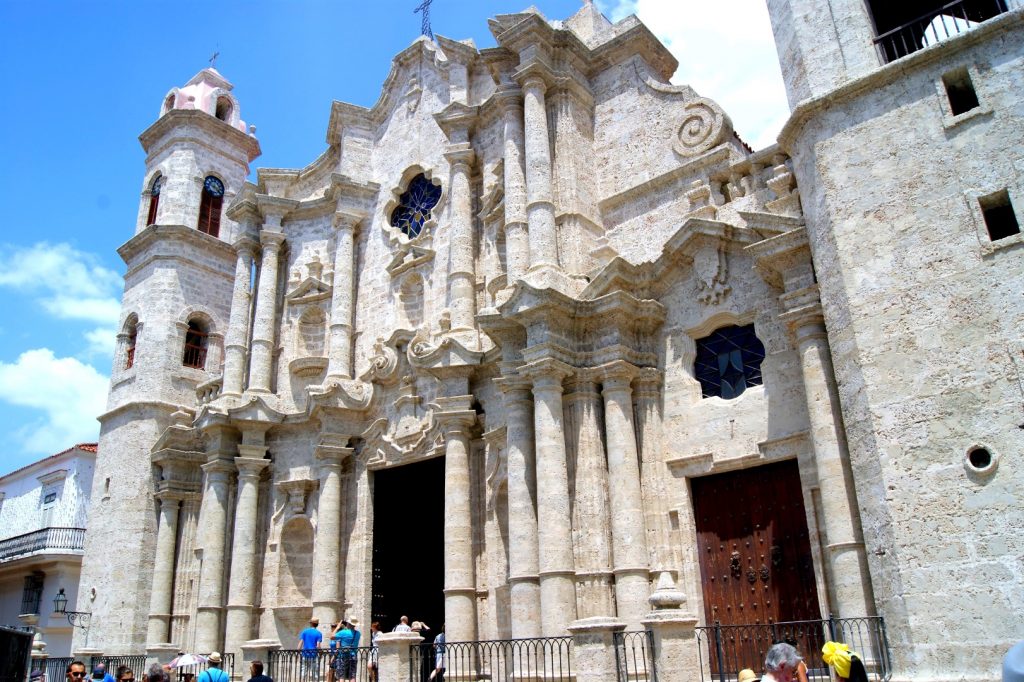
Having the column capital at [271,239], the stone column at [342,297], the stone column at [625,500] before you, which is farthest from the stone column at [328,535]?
the stone column at [625,500]

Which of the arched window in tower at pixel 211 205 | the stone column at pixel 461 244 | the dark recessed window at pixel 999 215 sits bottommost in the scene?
the dark recessed window at pixel 999 215

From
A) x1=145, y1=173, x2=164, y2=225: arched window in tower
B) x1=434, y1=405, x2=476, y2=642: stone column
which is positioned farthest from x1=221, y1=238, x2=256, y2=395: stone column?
x1=434, y1=405, x2=476, y2=642: stone column

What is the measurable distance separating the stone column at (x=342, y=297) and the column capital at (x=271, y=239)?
149cm

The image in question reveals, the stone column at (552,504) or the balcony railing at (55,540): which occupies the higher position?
the balcony railing at (55,540)

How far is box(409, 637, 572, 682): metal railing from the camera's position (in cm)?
1023

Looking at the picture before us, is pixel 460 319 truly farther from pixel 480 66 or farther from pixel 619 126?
pixel 480 66

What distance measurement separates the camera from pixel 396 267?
17.2 m

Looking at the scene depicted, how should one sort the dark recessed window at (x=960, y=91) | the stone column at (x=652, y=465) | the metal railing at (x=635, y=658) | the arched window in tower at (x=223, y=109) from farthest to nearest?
the arched window in tower at (x=223, y=109), the stone column at (x=652, y=465), the dark recessed window at (x=960, y=91), the metal railing at (x=635, y=658)

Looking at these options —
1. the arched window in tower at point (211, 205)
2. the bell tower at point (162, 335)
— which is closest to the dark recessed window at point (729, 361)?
the bell tower at point (162, 335)

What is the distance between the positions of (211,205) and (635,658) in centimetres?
1815

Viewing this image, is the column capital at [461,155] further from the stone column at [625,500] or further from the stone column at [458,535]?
the stone column at [625,500]

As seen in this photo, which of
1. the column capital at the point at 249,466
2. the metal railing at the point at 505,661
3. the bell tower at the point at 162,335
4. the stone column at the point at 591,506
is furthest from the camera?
the bell tower at the point at 162,335

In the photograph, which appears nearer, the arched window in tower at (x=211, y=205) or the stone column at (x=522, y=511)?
the stone column at (x=522, y=511)

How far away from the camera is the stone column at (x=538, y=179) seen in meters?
13.4
